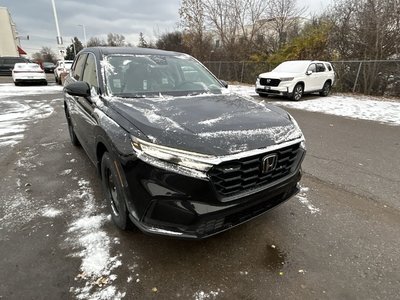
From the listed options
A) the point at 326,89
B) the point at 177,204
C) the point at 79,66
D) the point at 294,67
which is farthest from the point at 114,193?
the point at 326,89

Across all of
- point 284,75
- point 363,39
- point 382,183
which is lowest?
point 382,183

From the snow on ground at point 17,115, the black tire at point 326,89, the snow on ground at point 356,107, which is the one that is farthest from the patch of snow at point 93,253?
the black tire at point 326,89

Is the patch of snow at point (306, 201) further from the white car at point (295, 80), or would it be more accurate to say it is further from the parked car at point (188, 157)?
the white car at point (295, 80)

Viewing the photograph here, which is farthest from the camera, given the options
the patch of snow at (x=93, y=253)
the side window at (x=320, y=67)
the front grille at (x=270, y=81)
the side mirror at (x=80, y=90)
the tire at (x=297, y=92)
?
the side window at (x=320, y=67)

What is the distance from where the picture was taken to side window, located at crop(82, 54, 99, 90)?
10.9ft

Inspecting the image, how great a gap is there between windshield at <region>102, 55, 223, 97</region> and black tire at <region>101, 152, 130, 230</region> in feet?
2.62

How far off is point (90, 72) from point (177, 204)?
2463 millimetres

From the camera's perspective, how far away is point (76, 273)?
229 centimetres

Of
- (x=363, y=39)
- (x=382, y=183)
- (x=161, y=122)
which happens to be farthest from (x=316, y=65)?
(x=161, y=122)

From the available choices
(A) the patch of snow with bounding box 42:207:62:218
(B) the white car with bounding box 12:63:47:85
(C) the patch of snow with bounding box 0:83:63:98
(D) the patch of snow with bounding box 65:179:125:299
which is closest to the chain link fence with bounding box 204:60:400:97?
(D) the patch of snow with bounding box 65:179:125:299

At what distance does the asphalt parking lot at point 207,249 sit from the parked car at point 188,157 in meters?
0.43

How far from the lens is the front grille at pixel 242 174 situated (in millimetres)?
2072

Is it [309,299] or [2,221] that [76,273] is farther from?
[309,299]

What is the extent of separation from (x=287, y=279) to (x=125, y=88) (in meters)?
2.51
